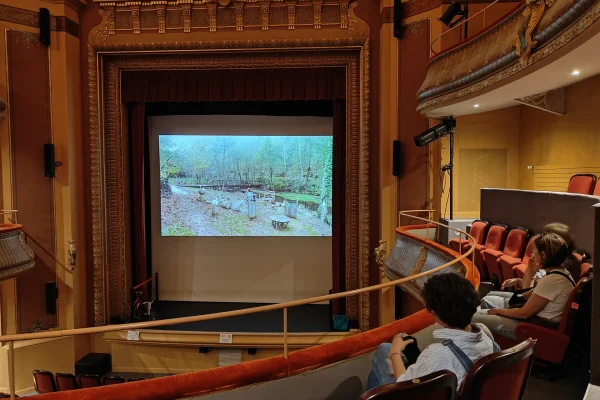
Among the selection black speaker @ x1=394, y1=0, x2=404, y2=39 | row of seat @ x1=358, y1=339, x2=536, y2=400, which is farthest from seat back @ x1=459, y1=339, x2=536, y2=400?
black speaker @ x1=394, y1=0, x2=404, y2=39

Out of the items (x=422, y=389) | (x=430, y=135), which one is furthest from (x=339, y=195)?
(x=422, y=389)

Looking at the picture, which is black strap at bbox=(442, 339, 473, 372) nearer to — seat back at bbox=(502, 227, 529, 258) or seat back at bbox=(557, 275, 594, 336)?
seat back at bbox=(557, 275, 594, 336)

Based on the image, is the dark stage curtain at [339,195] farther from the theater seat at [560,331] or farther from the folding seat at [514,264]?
the theater seat at [560,331]

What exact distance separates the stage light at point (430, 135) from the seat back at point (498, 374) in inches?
178

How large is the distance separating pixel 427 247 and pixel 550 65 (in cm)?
208

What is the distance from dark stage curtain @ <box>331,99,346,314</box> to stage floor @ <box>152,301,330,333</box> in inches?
24.4

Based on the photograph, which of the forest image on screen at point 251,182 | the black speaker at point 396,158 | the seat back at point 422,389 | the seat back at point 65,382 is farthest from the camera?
the forest image on screen at point 251,182

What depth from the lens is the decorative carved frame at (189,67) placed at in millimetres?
6477

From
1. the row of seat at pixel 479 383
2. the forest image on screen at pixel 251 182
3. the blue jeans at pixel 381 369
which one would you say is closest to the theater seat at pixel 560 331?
the row of seat at pixel 479 383

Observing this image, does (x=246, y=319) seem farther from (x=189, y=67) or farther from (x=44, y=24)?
(x=44, y=24)

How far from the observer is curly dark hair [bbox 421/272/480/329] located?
56.2 inches

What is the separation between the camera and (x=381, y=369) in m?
1.64

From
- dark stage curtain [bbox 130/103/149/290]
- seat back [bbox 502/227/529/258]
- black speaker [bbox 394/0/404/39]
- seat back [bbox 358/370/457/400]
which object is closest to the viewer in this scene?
seat back [bbox 358/370/457/400]

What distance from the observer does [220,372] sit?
1588mm
